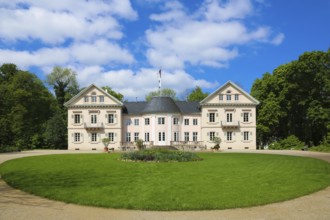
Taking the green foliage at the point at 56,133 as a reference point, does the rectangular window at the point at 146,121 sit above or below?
above

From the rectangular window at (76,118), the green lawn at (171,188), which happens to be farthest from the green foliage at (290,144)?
the green lawn at (171,188)

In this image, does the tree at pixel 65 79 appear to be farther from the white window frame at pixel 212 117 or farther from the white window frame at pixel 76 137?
the white window frame at pixel 212 117

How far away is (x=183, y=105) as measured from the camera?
2124 inches

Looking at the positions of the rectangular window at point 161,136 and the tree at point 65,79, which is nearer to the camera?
the rectangular window at point 161,136

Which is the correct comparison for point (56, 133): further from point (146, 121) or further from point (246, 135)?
point (246, 135)

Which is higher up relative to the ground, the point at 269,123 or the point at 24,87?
the point at 24,87

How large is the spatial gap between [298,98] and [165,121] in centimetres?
2184

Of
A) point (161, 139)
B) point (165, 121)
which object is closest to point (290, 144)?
point (165, 121)

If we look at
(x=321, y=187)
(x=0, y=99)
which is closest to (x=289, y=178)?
(x=321, y=187)

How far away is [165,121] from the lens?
49.7m

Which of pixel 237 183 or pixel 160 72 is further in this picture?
pixel 160 72

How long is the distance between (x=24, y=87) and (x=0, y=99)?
451 inches

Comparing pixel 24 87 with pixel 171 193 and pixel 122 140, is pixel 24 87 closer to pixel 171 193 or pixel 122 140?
pixel 122 140

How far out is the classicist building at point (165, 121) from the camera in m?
50.1
